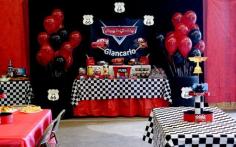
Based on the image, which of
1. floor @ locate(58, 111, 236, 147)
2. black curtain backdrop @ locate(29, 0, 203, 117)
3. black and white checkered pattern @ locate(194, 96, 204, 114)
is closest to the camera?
black and white checkered pattern @ locate(194, 96, 204, 114)

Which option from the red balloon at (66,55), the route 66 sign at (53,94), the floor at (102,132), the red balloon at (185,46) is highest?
the red balloon at (185,46)

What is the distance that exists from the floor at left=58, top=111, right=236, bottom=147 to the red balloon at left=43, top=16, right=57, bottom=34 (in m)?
1.65

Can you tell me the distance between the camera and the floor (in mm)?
5035

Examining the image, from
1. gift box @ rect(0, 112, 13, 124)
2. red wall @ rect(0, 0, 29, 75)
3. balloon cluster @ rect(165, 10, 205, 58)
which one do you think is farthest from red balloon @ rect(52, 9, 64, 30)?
gift box @ rect(0, 112, 13, 124)

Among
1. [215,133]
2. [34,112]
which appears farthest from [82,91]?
[215,133]

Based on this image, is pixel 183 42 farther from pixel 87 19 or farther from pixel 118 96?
pixel 87 19

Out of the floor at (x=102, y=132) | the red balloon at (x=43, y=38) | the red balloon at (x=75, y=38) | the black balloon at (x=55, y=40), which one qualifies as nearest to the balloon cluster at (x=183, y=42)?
the floor at (x=102, y=132)

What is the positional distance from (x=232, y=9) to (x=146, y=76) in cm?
219

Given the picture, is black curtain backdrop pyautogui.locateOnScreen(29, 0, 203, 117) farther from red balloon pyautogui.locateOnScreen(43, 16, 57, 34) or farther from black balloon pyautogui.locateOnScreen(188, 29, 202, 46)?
black balloon pyautogui.locateOnScreen(188, 29, 202, 46)

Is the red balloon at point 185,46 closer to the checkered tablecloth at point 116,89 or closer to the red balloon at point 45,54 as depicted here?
the checkered tablecloth at point 116,89

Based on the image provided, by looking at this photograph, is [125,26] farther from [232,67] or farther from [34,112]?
[34,112]

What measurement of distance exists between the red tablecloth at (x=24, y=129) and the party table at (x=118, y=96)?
2.86 m

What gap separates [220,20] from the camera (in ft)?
24.0

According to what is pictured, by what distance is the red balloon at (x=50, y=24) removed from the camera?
685cm
